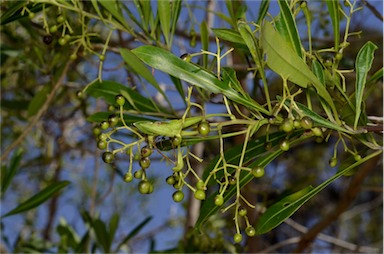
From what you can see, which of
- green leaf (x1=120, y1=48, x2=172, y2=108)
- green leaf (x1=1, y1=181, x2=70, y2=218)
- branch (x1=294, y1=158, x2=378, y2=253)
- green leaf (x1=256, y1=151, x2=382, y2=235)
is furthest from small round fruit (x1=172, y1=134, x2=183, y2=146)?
branch (x1=294, y1=158, x2=378, y2=253)

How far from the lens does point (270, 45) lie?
70cm

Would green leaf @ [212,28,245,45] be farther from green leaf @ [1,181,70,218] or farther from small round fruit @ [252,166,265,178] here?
green leaf @ [1,181,70,218]

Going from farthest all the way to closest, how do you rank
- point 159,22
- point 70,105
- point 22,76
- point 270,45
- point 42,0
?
point 70,105, point 22,76, point 159,22, point 42,0, point 270,45

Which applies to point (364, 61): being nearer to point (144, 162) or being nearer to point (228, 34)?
point (228, 34)

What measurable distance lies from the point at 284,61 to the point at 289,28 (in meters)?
0.09

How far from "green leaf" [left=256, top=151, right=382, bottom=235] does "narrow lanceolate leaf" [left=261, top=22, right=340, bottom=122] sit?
0.14 m

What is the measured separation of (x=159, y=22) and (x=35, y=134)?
150 centimetres

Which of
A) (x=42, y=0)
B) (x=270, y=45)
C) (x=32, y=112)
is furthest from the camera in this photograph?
(x=32, y=112)

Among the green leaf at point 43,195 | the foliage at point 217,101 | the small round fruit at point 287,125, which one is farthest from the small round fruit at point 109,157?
the green leaf at point 43,195

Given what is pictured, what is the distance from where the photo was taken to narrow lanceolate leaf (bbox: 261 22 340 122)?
69 centimetres

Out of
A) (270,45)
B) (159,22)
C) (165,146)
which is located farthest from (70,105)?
(270,45)

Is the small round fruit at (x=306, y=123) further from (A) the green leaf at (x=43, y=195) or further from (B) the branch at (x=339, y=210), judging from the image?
(B) the branch at (x=339, y=210)

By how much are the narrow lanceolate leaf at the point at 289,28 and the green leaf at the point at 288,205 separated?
184 mm

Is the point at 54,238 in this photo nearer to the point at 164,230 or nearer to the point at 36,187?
the point at 36,187
